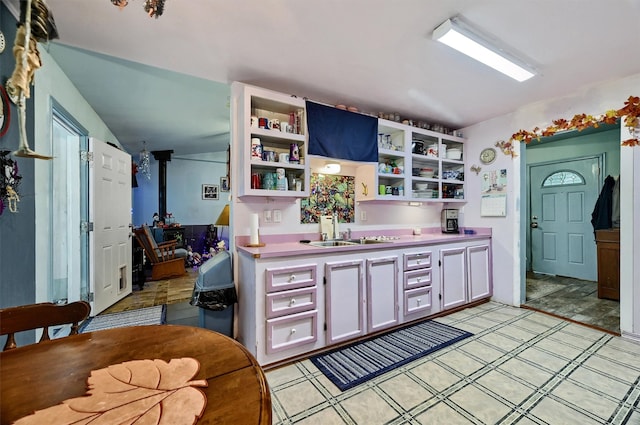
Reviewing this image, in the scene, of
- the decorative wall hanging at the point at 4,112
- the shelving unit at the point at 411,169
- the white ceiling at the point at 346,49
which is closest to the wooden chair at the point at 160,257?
the white ceiling at the point at 346,49

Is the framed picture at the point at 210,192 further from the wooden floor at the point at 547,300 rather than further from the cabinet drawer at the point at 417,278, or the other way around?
the cabinet drawer at the point at 417,278

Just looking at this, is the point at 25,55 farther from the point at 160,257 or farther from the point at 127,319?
the point at 160,257

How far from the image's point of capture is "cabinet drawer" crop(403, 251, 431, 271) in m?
2.68

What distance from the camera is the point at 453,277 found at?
306 cm

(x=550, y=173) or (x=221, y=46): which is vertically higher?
(x=221, y=46)

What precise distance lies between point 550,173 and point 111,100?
679cm

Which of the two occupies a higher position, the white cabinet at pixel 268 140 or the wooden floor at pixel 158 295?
the white cabinet at pixel 268 140

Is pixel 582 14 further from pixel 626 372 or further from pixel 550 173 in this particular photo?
pixel 550 173

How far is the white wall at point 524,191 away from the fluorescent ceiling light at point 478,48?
2.97ft

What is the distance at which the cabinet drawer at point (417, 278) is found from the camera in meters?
2.68

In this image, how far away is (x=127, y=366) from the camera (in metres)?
0.82

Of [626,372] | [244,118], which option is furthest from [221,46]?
[626,372]

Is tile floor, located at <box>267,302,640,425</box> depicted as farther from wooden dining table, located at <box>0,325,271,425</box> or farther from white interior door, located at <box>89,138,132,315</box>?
white interior door, located at <box>89,138,132,315</box>

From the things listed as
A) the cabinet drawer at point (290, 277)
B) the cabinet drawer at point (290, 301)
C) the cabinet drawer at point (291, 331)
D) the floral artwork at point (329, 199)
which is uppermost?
the floral artwork at point (329, 199)
